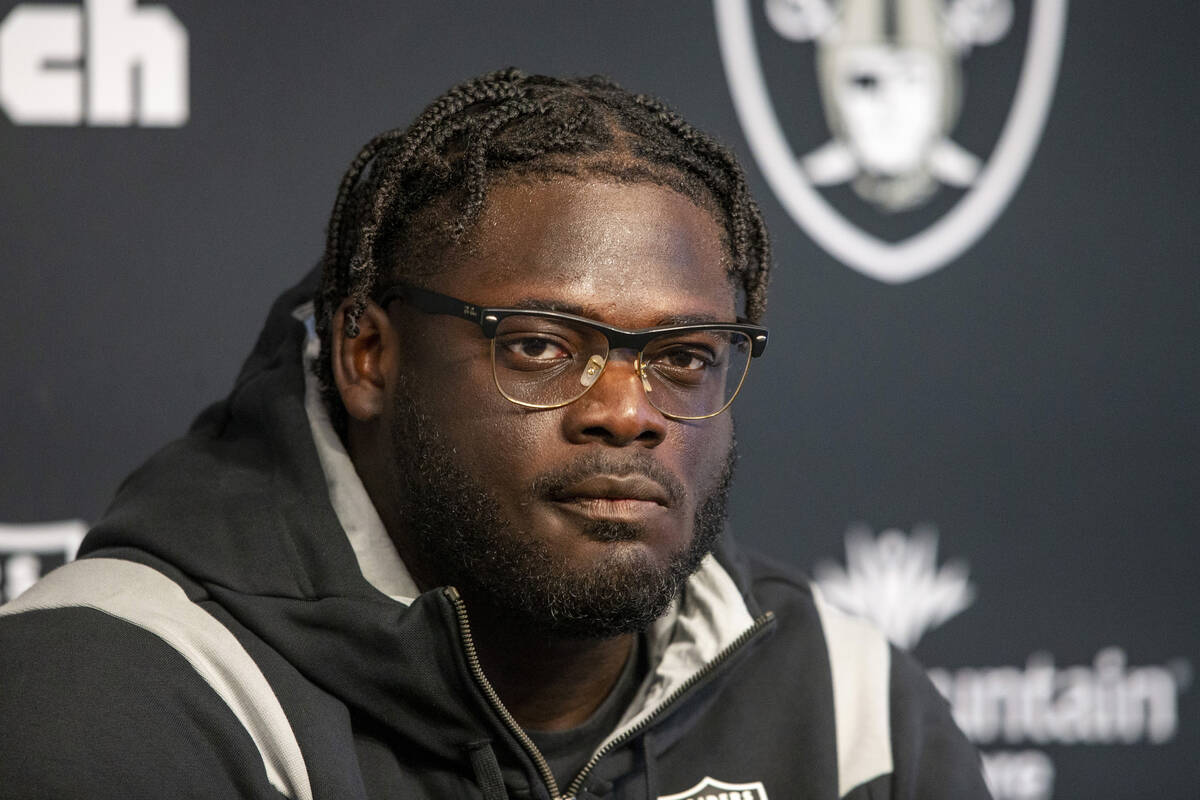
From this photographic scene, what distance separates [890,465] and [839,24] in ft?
2.20

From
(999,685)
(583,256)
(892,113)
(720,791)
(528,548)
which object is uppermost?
(892,113)

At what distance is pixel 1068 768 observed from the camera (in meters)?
1.91

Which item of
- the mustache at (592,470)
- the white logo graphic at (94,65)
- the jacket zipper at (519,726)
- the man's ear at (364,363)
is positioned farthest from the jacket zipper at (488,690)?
the white logo graphic at (94,65)

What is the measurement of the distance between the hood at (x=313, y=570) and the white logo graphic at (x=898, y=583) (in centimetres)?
65

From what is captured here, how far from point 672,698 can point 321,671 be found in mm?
335

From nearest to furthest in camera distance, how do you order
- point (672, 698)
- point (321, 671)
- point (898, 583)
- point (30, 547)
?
point (321, 671)
point (672, 698)
point (30, 547)
point (898, 583)

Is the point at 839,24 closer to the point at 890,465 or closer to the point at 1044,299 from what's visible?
the point at 1044,299

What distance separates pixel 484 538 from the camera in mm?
1105

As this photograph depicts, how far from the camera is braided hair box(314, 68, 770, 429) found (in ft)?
3.80

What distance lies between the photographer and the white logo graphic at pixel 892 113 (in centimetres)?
187

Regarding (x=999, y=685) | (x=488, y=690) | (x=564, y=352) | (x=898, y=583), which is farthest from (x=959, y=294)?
(x=488, y=690)

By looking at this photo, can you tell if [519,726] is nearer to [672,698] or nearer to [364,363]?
[672,698]

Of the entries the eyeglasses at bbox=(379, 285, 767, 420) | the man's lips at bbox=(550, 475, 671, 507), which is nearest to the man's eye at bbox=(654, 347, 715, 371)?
the eyeglasses at bbox=(379, 285, 767, 420)

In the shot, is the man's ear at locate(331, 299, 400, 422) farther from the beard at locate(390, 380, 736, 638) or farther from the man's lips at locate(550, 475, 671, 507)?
the man's lips at locate(550, 475, 671, 507)
